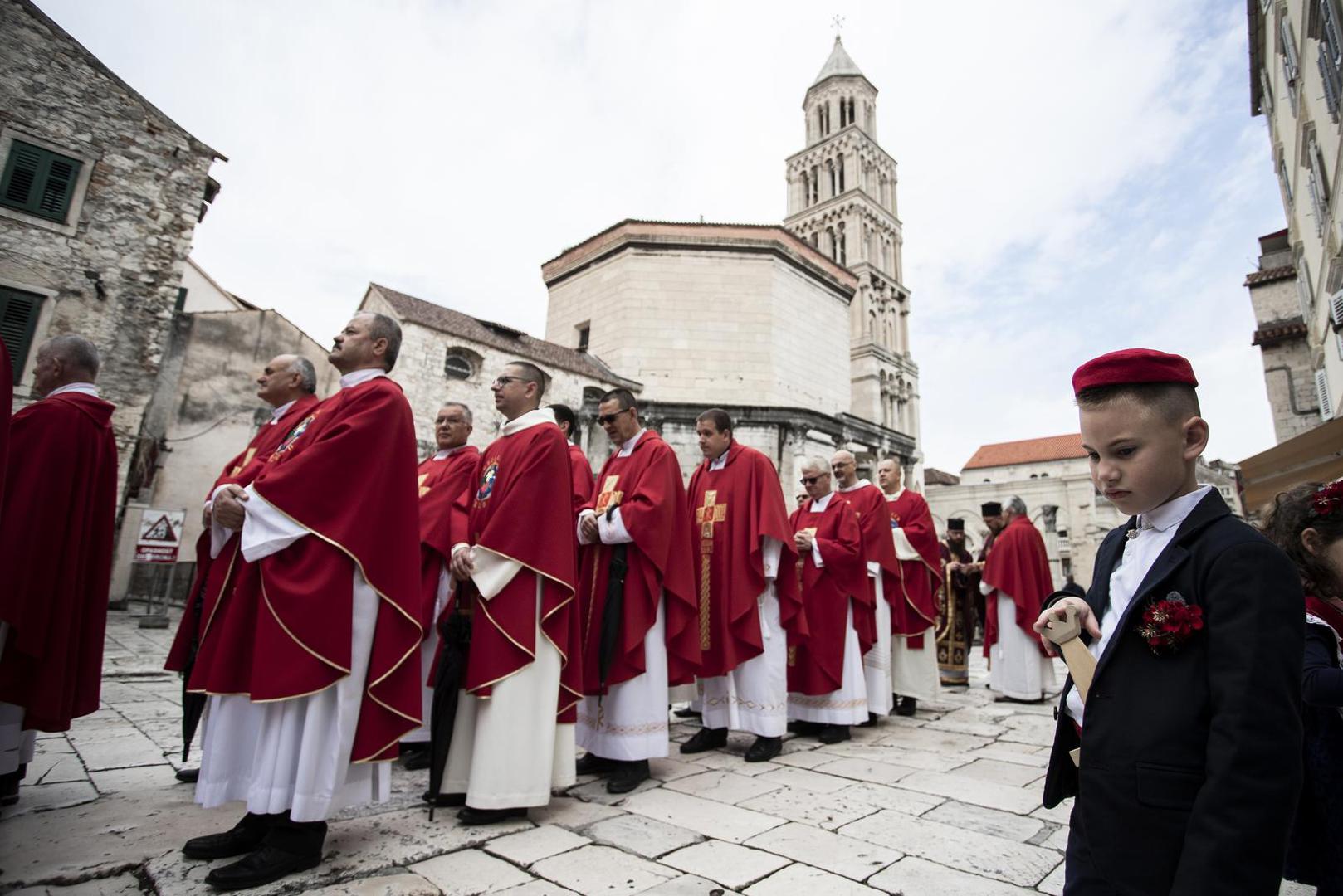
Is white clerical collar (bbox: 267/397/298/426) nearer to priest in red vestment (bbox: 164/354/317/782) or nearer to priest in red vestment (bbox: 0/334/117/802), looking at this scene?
priest in red vestment (bbox: 164/354/317/782)

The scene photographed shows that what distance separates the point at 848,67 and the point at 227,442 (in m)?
50.9

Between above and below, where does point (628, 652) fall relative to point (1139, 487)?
below

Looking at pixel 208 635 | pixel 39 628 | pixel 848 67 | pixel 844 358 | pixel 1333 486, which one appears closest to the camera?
pixel 1333 486

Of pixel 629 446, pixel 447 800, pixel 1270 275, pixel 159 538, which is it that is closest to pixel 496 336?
pixel 159 538

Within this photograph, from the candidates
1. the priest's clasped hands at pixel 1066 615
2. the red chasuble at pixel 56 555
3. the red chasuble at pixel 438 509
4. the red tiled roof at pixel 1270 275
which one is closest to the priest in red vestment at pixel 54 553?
the red chasuble at pixel 56 555

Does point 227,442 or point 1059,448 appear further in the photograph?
point 1059,448

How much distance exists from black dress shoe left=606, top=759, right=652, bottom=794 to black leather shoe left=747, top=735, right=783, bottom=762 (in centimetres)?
84

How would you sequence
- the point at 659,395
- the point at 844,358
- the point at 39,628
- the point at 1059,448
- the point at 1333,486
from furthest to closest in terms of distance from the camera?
the point at 1059,448, the point at 844,358, the point at 659,395, the point at 39,628, the point at 1333,486

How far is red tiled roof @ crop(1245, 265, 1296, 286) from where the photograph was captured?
2156 centimetres

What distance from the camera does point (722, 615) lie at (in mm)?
4590

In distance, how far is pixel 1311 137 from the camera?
10.8 meters

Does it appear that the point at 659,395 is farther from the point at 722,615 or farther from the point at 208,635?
the point at 208,635

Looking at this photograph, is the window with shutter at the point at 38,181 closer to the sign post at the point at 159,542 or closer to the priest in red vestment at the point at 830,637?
A: the sign post at the point at 159,542

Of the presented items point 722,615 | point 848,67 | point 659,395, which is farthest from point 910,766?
point 848,67
